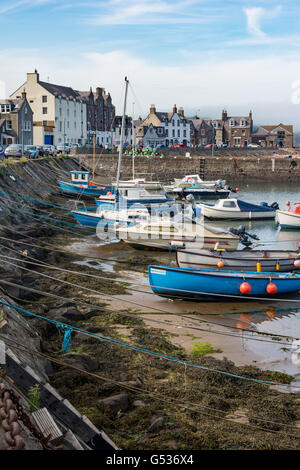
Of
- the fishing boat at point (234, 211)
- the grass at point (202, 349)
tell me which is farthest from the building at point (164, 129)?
the grass at point (202, 349)

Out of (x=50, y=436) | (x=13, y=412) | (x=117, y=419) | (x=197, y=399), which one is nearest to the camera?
(x=13, y=412)

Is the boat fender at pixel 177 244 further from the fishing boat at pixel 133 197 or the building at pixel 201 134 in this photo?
the building at pixel 201 134

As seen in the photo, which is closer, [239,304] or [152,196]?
[239,304]

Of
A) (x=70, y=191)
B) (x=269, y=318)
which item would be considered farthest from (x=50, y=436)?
(x=70, y=191)

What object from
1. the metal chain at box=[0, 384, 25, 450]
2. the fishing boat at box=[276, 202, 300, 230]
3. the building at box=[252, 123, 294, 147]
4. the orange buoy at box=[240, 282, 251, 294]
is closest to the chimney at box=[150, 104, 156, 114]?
the building at box=[252, 123, 294, 147]

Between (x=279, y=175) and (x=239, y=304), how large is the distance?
57642 millimetres

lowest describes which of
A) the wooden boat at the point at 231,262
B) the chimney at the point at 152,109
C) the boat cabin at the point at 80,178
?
the wooden boat at the point at 231,262

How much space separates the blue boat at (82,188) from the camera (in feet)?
132

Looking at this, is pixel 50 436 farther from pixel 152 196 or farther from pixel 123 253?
pixel 152 196

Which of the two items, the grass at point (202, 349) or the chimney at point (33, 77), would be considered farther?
the chimney at point (33, 77)

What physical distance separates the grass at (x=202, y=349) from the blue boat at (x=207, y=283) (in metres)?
3.16

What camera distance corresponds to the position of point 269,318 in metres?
15.0

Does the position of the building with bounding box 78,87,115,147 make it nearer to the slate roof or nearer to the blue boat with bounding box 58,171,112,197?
the slate roof
